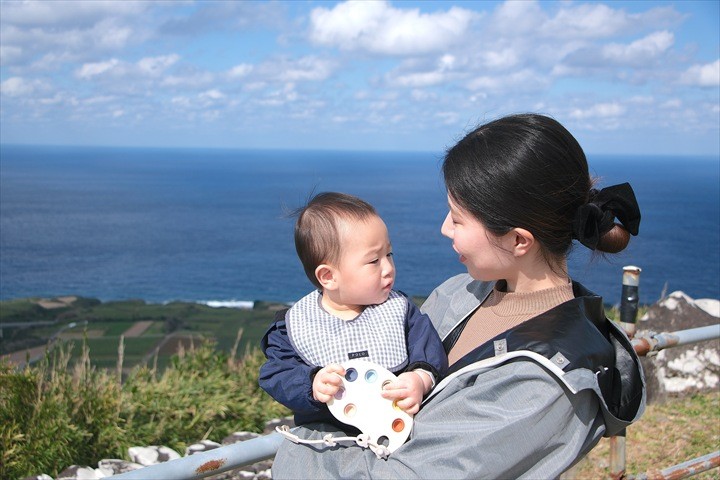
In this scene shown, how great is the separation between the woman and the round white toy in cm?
5

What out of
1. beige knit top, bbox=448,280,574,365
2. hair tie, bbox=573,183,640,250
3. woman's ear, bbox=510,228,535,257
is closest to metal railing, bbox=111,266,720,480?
beige knit top, bbox=448,280,574,365

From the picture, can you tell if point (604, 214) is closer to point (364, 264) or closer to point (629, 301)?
point (364, 264)

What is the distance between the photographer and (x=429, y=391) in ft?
6.91

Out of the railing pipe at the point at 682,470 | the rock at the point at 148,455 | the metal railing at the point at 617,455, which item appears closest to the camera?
the metal railing at the point at 617,455

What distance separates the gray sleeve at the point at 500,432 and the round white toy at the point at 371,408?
61mm

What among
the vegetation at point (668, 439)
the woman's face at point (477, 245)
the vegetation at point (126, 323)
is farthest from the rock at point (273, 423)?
the vegetation at point (126, 323)

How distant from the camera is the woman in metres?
1.80

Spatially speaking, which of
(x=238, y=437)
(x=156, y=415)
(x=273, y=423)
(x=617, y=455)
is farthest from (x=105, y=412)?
(x=617, y=455)

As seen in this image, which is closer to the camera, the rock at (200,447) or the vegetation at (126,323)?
the rock at (200,447)

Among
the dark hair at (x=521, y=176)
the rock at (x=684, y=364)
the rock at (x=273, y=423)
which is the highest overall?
the dark hair at (x=521, y=176)

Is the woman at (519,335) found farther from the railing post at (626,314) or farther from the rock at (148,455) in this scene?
the rock at (148,455)

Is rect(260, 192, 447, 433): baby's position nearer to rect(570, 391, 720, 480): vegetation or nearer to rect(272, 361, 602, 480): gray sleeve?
rect(272, 361, 602, 480): gray sleeve

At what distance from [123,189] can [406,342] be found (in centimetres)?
14032

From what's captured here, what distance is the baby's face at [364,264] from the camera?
228 centimetres
